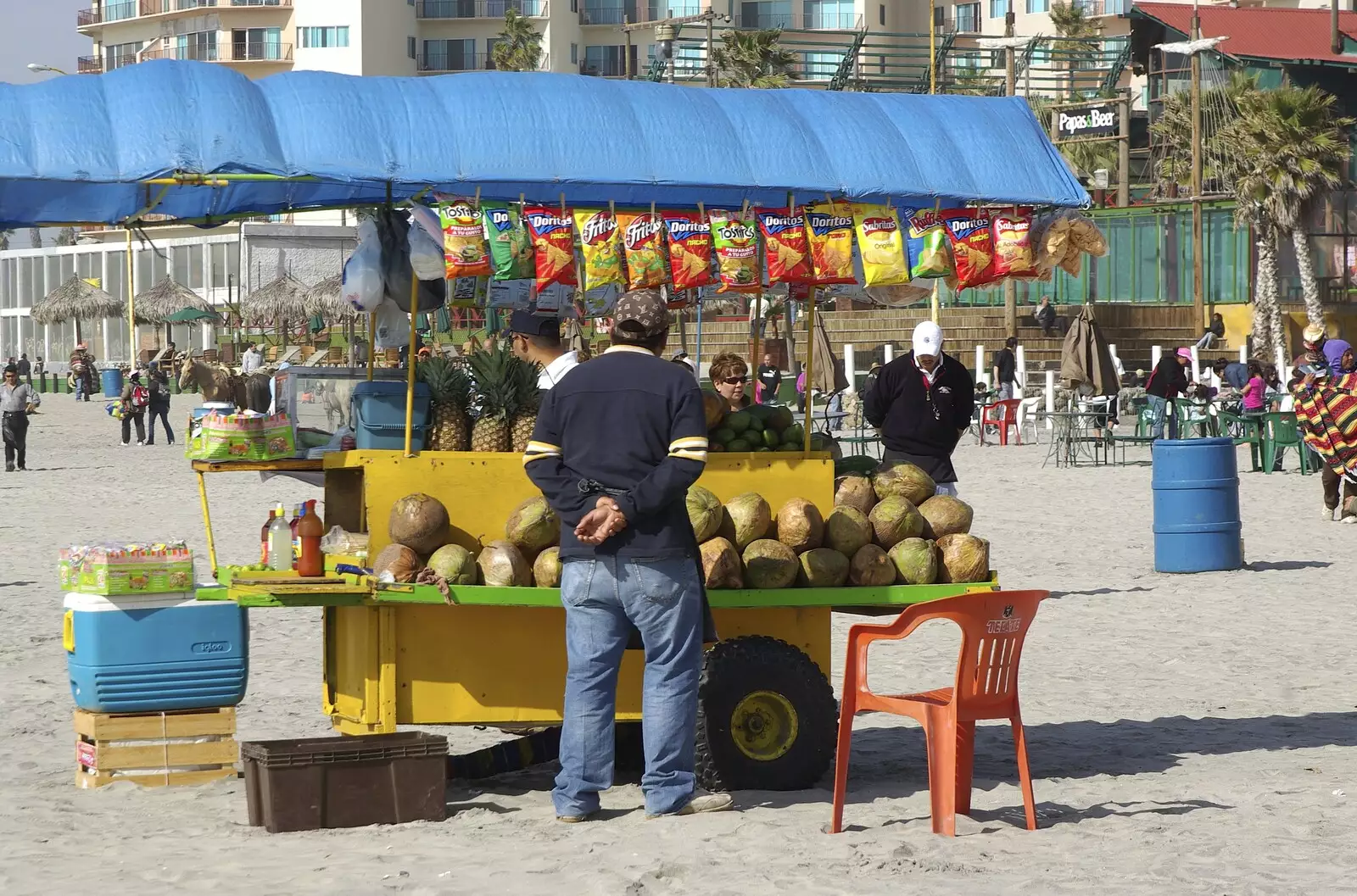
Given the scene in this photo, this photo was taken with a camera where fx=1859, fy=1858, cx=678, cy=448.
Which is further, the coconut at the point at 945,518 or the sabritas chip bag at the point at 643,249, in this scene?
the coconut at the point at 945,518

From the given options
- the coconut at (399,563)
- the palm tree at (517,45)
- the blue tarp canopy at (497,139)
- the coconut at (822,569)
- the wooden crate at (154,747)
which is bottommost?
the wooden crate at (154,747)

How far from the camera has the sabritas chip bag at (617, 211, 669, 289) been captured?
751cm

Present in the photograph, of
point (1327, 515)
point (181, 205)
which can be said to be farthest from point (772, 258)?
point (1327, 515)

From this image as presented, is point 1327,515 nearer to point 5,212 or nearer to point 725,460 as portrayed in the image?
point 725,460

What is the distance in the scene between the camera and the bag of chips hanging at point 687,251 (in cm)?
757

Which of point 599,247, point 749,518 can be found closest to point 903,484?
point 749,518

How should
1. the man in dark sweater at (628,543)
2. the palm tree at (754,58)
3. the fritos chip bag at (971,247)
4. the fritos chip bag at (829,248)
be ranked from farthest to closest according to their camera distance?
the palm tree at (754,58) → the fritos chip bag at (971,247) → the fritos chip bag at (829,248) → the man in dark sweater at (628,543)

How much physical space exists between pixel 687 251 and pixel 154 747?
9.57 ft

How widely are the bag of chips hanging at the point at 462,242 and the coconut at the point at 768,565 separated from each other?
1522mm

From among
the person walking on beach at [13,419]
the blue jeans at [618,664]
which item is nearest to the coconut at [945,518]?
the blue jeans at [618,664]

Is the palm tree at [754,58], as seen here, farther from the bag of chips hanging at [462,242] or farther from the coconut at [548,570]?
the coconut at [548,570]

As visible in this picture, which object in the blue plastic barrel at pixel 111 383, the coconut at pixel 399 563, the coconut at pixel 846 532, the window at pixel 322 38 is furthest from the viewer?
the window at pixel 322 38

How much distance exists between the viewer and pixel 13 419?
2756 centimetres

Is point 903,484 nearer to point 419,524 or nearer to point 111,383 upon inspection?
point 419,524
